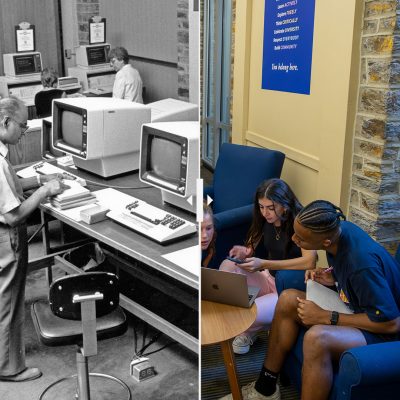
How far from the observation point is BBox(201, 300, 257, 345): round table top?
1.14m

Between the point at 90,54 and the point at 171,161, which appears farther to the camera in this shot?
the point at 171,161

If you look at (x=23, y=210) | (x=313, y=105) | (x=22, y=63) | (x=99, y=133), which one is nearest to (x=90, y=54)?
(x=22, y=63)

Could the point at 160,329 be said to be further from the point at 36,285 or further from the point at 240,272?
the point at 240,272

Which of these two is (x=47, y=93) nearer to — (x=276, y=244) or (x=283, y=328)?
(x=276, y=244)

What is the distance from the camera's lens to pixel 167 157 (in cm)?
192

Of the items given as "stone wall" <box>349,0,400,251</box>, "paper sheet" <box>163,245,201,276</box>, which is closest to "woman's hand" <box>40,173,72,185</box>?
"paper sheet" <box>163,245,201,276</box>

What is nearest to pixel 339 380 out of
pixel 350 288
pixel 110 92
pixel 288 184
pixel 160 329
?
pixel 350 288


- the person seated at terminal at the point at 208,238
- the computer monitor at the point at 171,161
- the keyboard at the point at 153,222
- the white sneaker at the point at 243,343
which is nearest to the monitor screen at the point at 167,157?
the computer monitor at the point at 171,161

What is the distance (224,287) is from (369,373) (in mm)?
423

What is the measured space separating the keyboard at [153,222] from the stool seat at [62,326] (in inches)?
11.5

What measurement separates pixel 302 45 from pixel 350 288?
1.96 ft

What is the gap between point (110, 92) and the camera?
1813 mm

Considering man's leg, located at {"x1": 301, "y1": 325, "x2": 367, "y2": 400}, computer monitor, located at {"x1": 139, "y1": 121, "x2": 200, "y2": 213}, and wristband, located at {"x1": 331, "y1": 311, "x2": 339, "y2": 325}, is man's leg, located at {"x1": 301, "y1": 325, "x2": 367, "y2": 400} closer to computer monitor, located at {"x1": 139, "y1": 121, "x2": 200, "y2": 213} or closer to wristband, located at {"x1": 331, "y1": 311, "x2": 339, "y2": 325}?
wristband, located at {"x1": 331, "y1": 311, "x2": 339, "y2": 325}

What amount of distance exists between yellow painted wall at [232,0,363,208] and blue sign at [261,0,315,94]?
0.5 inches
